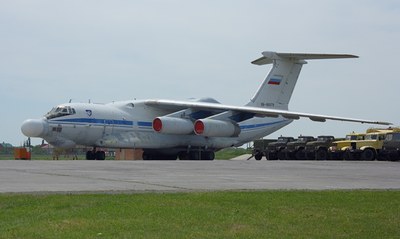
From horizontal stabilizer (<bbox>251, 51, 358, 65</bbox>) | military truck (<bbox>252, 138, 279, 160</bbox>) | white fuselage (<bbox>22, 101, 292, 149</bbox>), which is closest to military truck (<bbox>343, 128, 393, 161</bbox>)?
horizontal stabilizer (<bbox>251, 51, 358, 65</bbox>)

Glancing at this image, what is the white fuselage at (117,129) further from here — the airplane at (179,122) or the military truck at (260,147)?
the military truck at (260,147)

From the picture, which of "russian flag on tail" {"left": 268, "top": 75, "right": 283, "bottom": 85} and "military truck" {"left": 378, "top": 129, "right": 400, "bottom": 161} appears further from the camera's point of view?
"russian flag on tail" {"left": 268, "top": 75, "right": 283, "bottom": 85}

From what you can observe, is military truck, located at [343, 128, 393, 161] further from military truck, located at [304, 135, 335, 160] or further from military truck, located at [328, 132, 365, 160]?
military truck, located at [304, 135, 335, 160]

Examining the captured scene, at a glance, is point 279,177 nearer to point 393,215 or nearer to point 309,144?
point 393,215

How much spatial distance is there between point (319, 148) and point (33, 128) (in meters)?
16.9

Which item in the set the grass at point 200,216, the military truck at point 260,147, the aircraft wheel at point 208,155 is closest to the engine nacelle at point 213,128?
the aircraft wheel at point 208,155

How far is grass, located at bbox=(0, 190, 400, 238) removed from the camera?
27.3 feet

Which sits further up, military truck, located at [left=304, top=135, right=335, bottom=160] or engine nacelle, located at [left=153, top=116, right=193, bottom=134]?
engine nacelle, located at [left=153, top=116, right=193, bottom=134]

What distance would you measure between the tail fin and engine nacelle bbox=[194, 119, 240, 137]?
165 inches

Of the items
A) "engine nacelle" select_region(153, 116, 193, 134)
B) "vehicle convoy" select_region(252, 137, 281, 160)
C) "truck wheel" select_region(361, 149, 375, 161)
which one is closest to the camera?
"engine nacelle" select_region(153, 116, 193, 134)

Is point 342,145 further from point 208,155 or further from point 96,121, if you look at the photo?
point 96,121

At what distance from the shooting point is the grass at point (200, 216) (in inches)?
328

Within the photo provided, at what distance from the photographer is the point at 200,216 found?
957 centimetres

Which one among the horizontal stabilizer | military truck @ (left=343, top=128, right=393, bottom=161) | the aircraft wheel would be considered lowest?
the aircraft wheel
